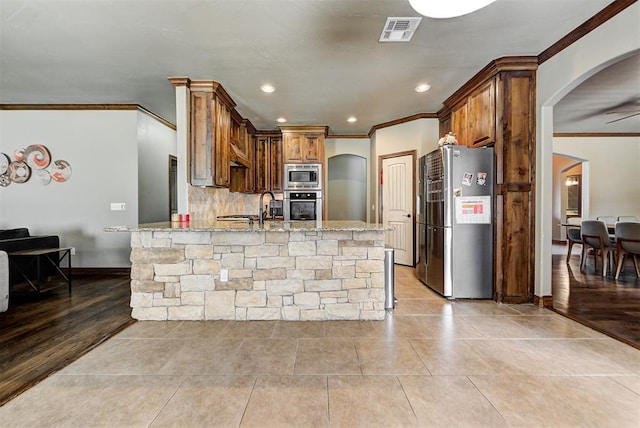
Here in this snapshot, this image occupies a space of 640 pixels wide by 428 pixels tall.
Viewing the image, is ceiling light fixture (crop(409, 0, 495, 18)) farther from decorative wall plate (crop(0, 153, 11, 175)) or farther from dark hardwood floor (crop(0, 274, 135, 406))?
decorative wall plate (crop(0, 153, 11, 175))

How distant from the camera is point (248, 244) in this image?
281 cm

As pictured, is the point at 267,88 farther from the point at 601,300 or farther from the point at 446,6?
the point at 601,300

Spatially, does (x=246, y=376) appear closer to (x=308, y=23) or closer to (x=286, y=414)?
(x=286, y=414)

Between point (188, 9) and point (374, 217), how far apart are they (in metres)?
4.54

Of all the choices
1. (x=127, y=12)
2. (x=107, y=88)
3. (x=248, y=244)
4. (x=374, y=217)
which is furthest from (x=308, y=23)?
(x=374, y=217)

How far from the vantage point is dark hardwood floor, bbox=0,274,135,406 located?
6.34 feet

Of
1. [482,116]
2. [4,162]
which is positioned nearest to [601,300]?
[482,116]

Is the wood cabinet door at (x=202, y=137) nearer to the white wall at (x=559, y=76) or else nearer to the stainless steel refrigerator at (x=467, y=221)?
the stainless steel refrigerator at (x=467, y=221)

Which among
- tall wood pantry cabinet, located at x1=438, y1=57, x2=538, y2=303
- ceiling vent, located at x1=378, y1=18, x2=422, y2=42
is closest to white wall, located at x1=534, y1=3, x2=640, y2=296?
tall wood pantry cabinet, located at x1=438, y1=57, x2=538, y2=303

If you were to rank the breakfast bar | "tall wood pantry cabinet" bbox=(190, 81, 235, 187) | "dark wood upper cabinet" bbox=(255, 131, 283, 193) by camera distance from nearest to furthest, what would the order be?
the breakfast bar, "tall wood pantry cabinet" bbox=(190, 81, 235, 187), "dark wood upper cabinet" bbox=(255, 131, 283, 193)

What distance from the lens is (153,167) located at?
16.3ft

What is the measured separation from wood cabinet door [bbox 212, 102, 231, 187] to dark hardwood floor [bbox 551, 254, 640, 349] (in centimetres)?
404

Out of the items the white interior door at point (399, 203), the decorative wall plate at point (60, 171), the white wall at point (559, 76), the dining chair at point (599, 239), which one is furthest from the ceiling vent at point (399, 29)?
the decorative wall plate at point (60, 171)

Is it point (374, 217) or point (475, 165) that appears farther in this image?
point (374, 217)
